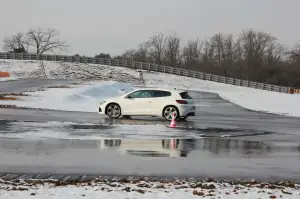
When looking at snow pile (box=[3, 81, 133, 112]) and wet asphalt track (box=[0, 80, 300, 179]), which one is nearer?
wet asphalt track (box=[0, 80, 300, 179])

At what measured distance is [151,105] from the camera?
20.2 m

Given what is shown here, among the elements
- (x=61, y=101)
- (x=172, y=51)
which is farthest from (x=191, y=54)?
(x=61, y=101)

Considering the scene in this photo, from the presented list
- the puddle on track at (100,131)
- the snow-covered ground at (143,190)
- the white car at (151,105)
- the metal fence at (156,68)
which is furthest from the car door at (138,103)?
the metal fence at (156,68)

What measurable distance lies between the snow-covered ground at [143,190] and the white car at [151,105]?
12.6 m

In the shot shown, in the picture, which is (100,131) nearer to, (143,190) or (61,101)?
(143,190)

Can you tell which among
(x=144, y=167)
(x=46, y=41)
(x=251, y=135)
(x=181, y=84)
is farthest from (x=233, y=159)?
(x=46, y=41)

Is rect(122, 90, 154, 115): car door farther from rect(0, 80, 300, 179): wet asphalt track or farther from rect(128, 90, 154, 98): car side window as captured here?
rect(0, 80, 300, 179): wet asphalt track

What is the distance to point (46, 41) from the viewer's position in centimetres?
11806

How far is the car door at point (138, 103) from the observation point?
2019cm

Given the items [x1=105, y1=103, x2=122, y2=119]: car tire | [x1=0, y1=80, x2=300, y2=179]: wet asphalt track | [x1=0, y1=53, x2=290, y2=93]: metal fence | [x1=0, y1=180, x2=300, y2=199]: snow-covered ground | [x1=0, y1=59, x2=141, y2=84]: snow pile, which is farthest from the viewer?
[x1=0, y1=53, x2=290, y2=93]: metal fence

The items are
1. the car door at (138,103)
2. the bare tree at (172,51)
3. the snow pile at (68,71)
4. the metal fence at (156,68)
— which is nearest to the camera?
the car door at (138,103)

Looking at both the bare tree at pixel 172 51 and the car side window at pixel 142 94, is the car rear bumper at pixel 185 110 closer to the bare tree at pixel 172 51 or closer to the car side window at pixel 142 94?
the car side window at pixel 142 94

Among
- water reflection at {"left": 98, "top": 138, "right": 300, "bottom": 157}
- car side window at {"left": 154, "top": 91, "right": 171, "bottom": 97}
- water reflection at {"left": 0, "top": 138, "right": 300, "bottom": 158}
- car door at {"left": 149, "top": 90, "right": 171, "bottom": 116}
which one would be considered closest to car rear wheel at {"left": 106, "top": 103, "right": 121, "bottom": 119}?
car door at {"left": 149, "top": 90, "right": 171, "bottom": 116}

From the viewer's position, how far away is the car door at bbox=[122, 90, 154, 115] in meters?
20.2
